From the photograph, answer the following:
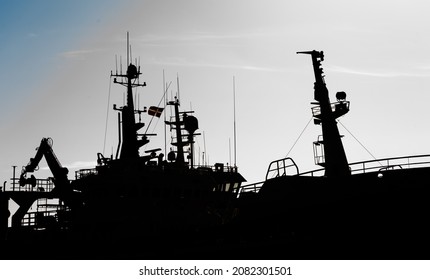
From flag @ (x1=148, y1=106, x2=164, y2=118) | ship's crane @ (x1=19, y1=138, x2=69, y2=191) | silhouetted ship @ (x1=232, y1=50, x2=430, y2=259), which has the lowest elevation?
silhouetted ship @ (x1=232, y1=50, x2=430, y2=259)

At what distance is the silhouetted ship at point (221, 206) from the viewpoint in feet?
67.4

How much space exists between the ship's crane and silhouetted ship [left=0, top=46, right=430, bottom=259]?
8cm

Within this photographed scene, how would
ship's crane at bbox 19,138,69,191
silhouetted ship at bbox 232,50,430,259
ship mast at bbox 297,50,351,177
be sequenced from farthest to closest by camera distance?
ship's crane at bbox 19,138,69,191 → ship mast at bbox 297,50,351,177 → silhouetted ship at bbox 232,50,430,259

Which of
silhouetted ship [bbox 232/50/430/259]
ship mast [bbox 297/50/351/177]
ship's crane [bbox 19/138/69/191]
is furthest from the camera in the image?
ship's crane [bbox 19/138/69/191]

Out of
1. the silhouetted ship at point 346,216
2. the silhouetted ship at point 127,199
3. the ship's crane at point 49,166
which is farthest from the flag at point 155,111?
the silhouetted ship at point 346,216

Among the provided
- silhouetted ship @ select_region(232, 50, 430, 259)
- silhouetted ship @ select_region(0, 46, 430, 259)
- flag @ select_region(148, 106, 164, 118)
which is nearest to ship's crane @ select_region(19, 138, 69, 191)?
silhouetted ship @ select_region(0, 46, 430, 259)

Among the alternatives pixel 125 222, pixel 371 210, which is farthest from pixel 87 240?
pixel 371 210

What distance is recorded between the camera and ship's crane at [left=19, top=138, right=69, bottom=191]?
37906 millimetres

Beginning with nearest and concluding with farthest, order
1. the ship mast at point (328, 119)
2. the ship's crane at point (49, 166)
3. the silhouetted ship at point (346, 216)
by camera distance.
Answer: the silhouetted ship at point (346, 216), the ship mast at point (328, 119), the ship's crane at point (49, 166)

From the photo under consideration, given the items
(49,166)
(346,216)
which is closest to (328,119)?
(346,216)

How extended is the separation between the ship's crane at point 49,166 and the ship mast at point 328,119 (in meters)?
19.3

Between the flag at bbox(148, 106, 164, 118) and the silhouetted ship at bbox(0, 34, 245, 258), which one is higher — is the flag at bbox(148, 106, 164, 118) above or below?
above

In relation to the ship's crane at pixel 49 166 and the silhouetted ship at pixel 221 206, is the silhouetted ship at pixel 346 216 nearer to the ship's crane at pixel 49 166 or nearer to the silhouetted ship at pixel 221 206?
the silhouetted ship at pixel 221 206

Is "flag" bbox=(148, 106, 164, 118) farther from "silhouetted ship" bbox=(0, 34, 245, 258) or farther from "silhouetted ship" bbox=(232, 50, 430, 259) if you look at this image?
"silhouetted ship" bbox=(232, 50, 430, 259)
